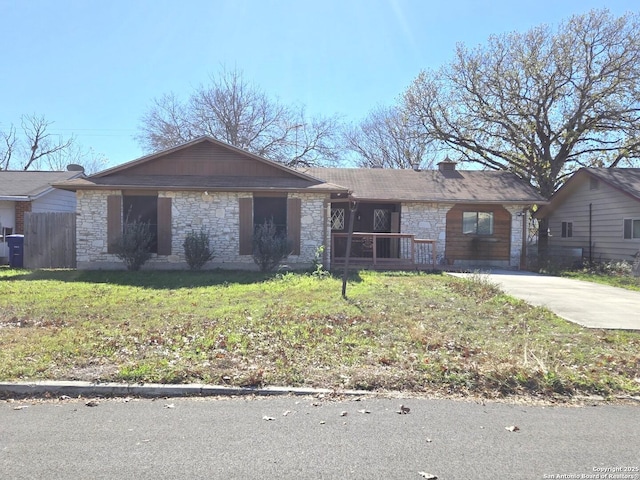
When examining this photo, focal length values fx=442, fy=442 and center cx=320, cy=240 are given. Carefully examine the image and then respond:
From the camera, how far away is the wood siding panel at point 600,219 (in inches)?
656

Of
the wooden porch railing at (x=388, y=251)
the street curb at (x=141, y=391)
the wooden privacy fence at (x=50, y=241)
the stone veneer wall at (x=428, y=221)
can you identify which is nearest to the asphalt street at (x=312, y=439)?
the street curb at (x=141, y=391)

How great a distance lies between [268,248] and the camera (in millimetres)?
13719

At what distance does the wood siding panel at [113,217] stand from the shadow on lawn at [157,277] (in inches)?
46.6

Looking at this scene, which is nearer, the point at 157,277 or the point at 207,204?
the point at 157,277

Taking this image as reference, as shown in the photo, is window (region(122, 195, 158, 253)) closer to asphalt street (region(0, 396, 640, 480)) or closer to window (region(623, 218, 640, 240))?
asphalt street (region(0, 396, 640, 480))

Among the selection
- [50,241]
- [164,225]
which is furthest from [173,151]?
[50,241]

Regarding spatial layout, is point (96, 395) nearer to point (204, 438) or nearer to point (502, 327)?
point (204, 438)

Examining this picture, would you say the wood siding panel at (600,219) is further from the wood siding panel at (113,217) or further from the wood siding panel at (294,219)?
the wood siding panel at (113,217)

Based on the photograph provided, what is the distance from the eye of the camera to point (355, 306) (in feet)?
27.3

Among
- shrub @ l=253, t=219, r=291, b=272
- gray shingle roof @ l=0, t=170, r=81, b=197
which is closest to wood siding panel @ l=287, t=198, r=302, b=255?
shrub @ l=253, t=219, r=291, b=272

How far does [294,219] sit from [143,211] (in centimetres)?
500

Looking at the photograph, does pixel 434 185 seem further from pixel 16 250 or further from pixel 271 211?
pixel 16 250

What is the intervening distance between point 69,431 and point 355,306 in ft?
18.0

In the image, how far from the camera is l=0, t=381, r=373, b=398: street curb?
4355mm
